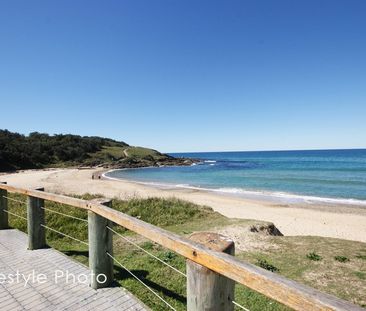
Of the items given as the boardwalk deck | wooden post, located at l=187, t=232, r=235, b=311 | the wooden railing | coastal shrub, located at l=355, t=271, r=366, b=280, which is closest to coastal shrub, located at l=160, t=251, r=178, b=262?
the boardwalk deck

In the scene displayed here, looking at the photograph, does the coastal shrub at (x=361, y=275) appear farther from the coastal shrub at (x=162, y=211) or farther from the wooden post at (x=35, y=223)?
the coastal shrub at (x=162, y=211)

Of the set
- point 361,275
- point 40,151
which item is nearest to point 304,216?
point 361,275

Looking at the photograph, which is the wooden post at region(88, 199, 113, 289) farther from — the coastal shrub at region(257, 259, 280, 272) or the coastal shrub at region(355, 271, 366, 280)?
the coastal shrub at region(355, 271, 366, 280)

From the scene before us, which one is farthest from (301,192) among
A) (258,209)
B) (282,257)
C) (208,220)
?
(282,257)

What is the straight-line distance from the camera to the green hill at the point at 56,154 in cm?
5409

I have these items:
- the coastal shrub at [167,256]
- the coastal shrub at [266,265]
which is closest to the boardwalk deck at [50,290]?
the coastal shrub at [167,256]

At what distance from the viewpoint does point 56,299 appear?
154 inches

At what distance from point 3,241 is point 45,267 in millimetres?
2002

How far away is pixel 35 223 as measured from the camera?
583cm

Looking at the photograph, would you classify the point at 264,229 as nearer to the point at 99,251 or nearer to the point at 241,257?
the point at 241,257

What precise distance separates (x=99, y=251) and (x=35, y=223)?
228cm

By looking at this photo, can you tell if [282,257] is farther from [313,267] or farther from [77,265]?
[77,265]

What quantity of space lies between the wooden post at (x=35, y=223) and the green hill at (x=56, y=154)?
5046cm

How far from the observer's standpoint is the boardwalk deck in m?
3.75
